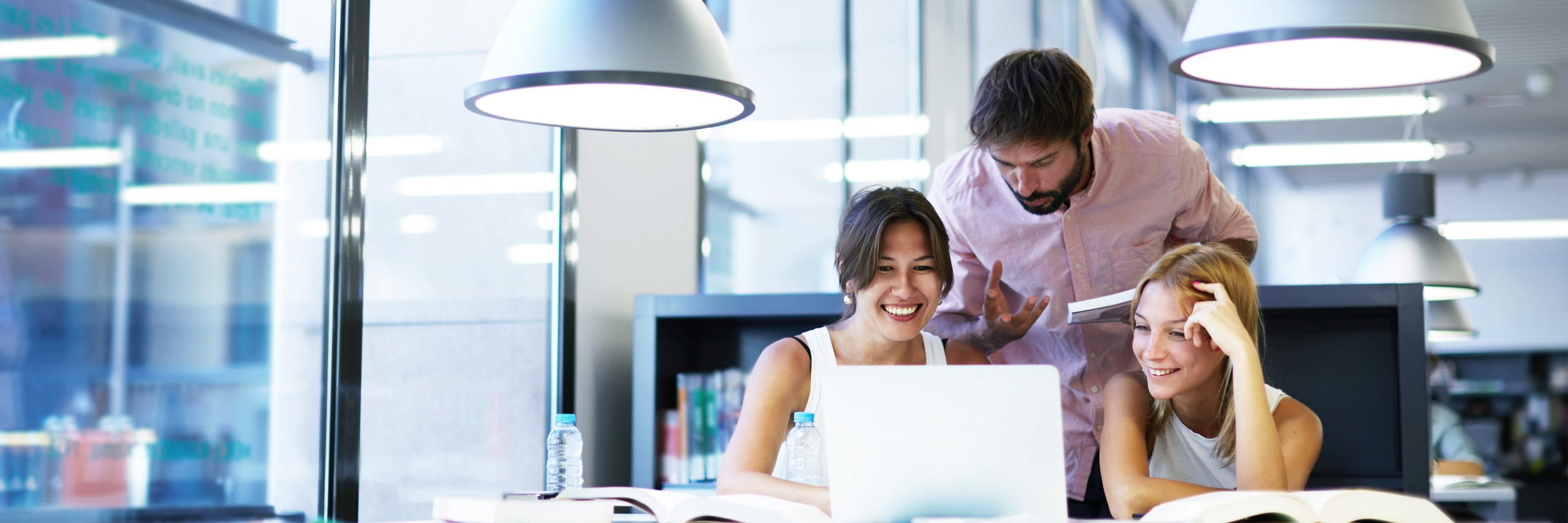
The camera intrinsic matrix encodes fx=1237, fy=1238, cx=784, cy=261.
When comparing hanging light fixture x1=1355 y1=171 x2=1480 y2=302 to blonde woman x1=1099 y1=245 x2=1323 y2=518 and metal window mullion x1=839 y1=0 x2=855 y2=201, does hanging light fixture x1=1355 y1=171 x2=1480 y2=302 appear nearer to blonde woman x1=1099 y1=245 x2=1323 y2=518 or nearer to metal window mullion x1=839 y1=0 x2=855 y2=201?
metal window mullion x1=839 y1=0 x2=855 y2=201

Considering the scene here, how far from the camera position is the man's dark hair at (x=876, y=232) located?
2127 mm

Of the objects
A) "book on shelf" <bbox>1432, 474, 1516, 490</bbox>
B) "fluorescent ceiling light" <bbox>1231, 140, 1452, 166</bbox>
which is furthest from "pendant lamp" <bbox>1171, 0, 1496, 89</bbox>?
"fluorescent ceiling light" <bbox>1231, 140, 1452, 166</bbox>

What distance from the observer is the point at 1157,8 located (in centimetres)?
680

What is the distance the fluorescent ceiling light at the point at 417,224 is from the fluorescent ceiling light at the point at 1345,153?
22.1 ft

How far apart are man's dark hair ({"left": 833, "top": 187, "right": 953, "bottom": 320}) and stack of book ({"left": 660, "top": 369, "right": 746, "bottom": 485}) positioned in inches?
29.7

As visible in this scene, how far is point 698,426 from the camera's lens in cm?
286

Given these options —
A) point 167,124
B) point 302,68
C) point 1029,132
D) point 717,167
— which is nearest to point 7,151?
point 167,124

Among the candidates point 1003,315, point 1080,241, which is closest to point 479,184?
point 1003,315

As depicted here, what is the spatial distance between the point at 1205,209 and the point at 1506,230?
9.91 meters

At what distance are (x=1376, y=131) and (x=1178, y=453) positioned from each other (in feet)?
29.0

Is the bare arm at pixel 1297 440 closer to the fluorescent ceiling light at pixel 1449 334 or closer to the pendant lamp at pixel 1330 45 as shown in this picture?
the pendant lamp at pixel 1330 45

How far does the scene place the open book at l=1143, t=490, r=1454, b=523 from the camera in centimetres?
140

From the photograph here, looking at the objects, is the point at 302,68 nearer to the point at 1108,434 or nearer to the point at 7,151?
the point at 7,151

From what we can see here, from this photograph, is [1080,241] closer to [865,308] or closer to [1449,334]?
[865,308]
